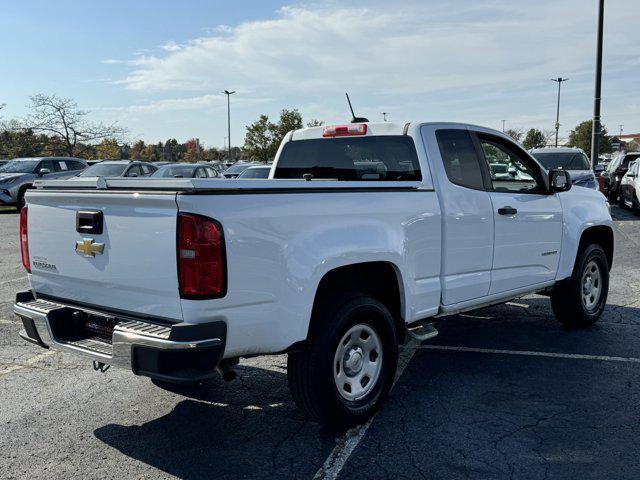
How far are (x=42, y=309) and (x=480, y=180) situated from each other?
10.8ft

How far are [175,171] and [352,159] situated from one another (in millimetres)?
13212

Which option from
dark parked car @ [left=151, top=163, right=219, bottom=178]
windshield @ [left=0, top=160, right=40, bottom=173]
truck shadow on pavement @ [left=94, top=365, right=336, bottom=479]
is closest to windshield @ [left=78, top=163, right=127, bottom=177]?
dark parked car @ [left=151, top=163, right=219, bottom=178]

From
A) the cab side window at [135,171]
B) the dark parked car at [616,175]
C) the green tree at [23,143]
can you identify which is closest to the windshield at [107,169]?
the cab side window at [135,171]

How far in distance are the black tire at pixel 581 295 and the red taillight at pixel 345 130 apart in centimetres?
260

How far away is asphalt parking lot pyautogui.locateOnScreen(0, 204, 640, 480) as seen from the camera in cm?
333

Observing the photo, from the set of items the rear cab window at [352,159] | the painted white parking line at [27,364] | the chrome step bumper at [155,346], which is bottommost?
the painted white parking line at [27,364]

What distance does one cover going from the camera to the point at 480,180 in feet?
15.6

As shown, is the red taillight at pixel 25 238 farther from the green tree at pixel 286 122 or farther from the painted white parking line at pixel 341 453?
the green tree at pixel 286 122

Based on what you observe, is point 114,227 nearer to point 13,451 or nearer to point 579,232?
point 13,451

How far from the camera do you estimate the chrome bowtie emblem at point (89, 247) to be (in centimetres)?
337

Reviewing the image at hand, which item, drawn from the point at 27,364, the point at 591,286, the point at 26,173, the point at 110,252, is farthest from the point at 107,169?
the point at 110,252

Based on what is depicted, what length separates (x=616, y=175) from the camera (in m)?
21.5

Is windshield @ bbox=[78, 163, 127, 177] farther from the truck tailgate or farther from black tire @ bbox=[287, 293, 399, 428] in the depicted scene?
black tire @ bbox=[287, 293, 399, 428]

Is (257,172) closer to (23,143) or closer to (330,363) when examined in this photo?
(330,363)
